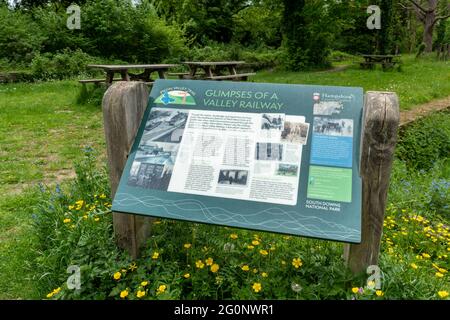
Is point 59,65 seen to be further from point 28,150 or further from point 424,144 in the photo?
point 424,144

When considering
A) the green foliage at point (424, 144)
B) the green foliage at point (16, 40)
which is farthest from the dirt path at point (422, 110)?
the green foliage at point (16, 40)

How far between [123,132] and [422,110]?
7075 millimetres

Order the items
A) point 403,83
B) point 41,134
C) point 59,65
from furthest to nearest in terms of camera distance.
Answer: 1. point 59,65
2. point 403,83
3. point 41,134

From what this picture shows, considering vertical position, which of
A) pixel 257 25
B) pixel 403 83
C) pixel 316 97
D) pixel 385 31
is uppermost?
pixel 257 25

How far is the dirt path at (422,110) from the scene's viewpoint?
277 inches

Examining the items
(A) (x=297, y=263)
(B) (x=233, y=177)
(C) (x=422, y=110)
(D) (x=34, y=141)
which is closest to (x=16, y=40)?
(D) (x=34, y=141)

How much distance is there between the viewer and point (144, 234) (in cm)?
282

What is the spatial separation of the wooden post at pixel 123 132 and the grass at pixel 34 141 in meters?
0.75

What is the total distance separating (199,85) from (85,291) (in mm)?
1435

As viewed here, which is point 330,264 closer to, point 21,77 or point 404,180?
point 404,180

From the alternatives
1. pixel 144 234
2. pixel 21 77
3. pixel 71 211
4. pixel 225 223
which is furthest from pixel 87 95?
pixel 225 223

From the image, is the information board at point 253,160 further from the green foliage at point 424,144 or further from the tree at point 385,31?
the tree at point 385,31

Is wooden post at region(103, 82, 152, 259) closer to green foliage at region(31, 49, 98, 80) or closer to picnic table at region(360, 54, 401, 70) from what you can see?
green foliage at region(31, 49, 98, 80)

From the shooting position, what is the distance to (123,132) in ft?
8.39
